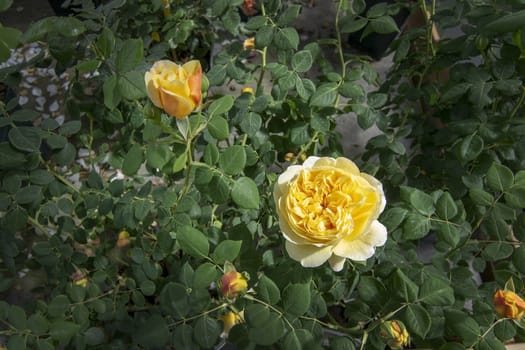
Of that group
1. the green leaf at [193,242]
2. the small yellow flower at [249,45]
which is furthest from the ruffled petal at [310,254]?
the small yellow flower at [249,45]

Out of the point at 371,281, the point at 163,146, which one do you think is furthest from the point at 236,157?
the point at 371,281

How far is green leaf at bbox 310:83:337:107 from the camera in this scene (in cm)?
67

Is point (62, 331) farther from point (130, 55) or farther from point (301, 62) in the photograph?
point (301, 62)

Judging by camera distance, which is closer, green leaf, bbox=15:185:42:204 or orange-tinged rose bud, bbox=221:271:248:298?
orange-tinged rose bud, bbox=221:271:248:298

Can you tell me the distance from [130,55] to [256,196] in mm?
212

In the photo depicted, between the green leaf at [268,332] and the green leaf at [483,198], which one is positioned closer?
the green leaf at [268,332]

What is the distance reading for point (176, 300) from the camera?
0.53m

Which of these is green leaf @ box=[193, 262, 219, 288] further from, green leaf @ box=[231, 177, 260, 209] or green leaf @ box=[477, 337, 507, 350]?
green leaf @ box=[477, 337, 507, 350]

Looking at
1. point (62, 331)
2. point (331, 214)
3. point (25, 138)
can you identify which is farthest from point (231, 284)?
point (25, 138)

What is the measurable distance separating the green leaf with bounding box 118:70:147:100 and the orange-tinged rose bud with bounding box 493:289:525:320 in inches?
18.2

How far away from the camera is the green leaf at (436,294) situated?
0.50 metres

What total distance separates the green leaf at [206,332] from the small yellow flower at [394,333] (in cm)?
20

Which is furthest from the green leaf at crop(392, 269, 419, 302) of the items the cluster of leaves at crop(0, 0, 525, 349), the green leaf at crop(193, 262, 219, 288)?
the green leaf at crop(193, 262, 219, 288)

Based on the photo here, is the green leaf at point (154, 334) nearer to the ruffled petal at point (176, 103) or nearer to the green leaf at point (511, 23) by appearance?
the ruffled petal at point (176, 103)
